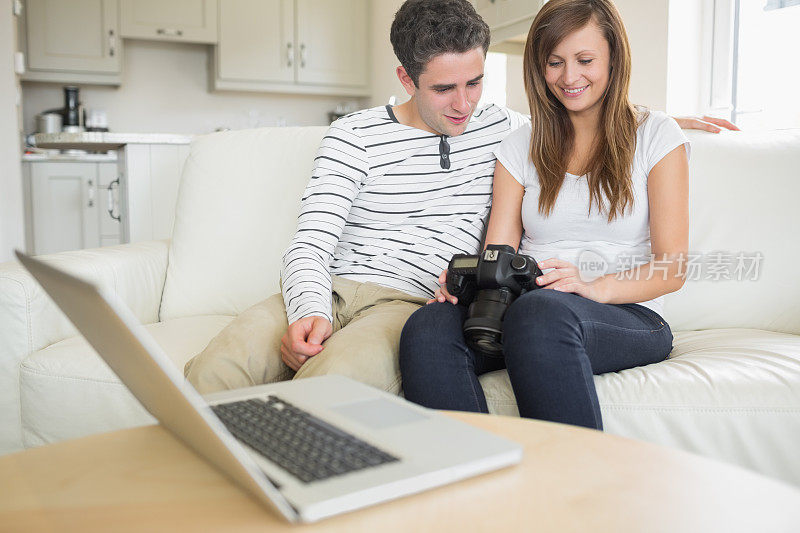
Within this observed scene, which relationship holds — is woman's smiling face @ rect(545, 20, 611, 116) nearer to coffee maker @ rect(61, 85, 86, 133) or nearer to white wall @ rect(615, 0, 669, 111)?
white wall @ rect(615, 0, 669, 111)

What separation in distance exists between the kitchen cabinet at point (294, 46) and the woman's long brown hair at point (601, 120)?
3915 mm

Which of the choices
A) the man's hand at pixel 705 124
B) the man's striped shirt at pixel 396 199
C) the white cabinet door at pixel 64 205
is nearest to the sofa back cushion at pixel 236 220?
the man's striped shirt at pixel 396 199

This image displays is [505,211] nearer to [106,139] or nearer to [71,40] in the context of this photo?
[106,139]

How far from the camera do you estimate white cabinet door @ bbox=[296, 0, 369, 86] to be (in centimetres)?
525

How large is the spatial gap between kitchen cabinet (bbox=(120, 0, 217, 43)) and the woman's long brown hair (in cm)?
395

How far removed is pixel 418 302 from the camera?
60.4 inches

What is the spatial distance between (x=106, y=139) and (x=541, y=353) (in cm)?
232

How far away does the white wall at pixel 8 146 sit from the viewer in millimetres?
3787

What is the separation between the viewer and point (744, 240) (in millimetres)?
1658

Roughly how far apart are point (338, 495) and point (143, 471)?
8.8 inches

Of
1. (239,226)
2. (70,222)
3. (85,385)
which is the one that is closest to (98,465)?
(85,385)

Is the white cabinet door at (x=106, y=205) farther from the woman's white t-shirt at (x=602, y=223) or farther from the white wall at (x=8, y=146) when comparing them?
the woman's white t-shirt at (x=602, y=223)

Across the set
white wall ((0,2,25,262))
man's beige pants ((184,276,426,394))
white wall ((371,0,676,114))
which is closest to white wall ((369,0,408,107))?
white wall ((371,0,676,114))

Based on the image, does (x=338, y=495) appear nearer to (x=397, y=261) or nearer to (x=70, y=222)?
(x=397, y=261)
